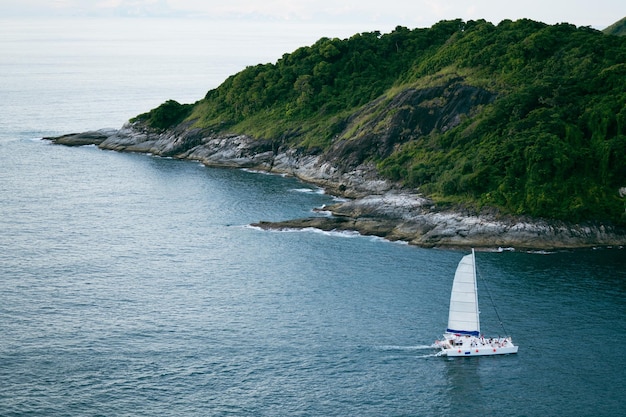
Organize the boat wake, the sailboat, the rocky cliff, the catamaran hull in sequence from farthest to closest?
the rocky cliff → the sailboat → the catamaran hull → the boat wake

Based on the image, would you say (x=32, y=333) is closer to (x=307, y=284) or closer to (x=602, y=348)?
(x=307, y=284)

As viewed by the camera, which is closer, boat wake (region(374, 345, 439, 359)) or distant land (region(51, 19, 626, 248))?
boat wake (region(374, 345, 439, 359))

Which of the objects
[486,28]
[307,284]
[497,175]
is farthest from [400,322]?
[486,28]

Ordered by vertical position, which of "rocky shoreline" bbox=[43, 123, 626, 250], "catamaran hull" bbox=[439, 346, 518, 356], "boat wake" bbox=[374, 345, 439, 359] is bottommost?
"boat wake" bbox=[374, 345, 439, 359]

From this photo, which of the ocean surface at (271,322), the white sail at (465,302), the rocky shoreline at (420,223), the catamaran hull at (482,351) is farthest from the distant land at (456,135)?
the catamaran hull at (482,351)

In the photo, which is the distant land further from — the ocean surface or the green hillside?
the ocean surface

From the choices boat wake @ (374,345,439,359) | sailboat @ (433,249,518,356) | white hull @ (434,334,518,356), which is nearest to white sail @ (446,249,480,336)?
sailboat @ (433,249,518,356)

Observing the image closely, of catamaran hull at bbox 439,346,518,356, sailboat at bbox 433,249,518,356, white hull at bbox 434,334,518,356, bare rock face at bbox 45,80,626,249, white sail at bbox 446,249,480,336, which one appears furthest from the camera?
bare rock face at bbox 45,80,626,249
